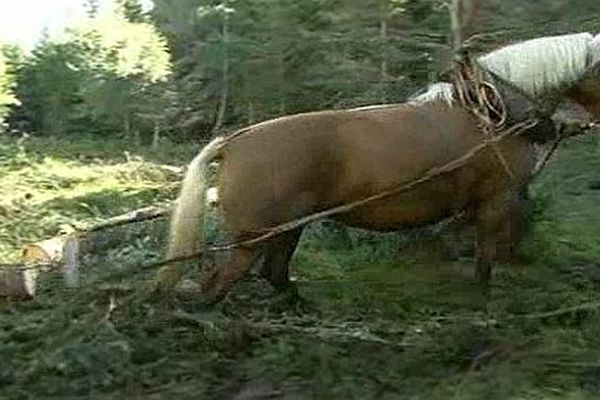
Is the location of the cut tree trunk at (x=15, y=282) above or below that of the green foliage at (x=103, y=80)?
below

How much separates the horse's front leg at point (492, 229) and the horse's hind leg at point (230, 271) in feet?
4.30

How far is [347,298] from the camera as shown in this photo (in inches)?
231

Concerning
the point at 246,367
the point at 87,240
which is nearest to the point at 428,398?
the point at 246,367

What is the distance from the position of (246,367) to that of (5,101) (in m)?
18.9

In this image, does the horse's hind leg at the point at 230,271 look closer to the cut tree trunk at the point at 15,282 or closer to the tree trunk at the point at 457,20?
the cut tree trunk at the point at 15,282

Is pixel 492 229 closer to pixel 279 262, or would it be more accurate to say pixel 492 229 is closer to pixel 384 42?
pixel 279 262

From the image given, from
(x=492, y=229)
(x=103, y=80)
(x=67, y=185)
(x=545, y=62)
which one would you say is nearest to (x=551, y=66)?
(x=545, y=62)

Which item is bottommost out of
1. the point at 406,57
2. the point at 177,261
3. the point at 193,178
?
the point at 177,261

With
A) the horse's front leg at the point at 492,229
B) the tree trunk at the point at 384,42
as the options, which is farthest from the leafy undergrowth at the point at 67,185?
the horse's front leg at the point at 492,229

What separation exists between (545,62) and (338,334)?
189 centimetres

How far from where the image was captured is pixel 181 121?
26.0m

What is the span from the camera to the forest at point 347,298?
432 cm

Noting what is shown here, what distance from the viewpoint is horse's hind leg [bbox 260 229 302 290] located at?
5.56 m

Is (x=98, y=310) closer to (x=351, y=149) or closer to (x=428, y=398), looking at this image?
(x=351, y=149)
